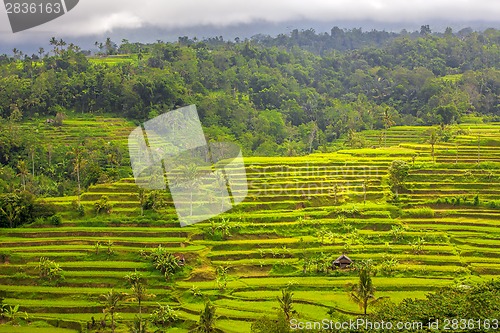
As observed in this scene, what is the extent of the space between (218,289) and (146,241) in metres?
6.16

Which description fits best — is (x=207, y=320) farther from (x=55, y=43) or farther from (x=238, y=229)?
(x=55, y=43)

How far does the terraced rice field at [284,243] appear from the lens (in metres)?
28.4

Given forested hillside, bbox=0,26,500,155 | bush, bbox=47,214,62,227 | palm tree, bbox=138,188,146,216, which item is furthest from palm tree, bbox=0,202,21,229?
forested hillside, bbox=0,26,500,155

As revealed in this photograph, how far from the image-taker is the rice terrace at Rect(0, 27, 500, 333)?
87.0 ft

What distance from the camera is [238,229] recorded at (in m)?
34.7

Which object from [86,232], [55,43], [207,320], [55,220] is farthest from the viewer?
[55,43]

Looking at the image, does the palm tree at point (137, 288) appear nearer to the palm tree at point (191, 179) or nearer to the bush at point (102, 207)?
the bush at point (102, 207)

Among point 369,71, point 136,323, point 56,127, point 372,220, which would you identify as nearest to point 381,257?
point 372,220

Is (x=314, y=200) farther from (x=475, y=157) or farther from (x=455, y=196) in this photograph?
(x=475, y=157)

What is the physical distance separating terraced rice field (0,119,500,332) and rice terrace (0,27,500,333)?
0.33 ft

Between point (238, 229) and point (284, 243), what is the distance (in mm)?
2983

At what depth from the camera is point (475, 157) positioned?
4631 cm

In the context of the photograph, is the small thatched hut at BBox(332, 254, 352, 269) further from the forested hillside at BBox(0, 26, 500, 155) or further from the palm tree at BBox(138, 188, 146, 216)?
the forested hillside at BBox(0, 26, 500, 155)

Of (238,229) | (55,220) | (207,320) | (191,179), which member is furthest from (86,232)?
(207,320)
